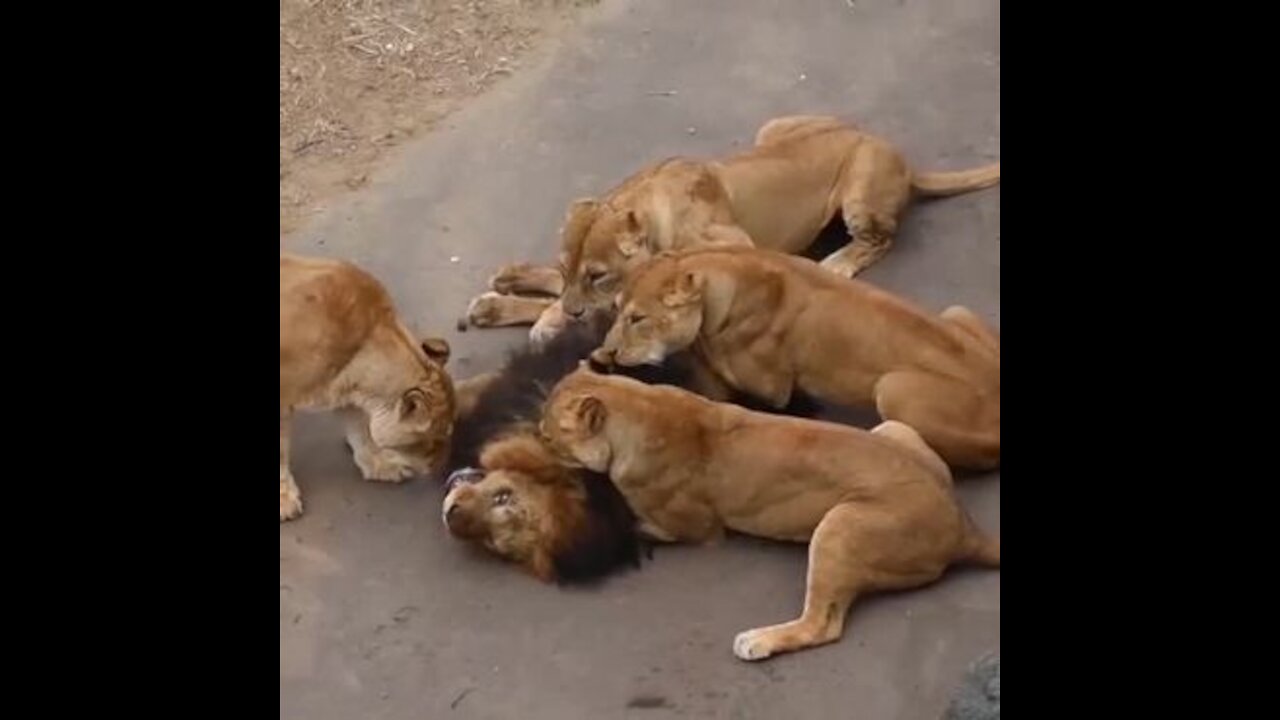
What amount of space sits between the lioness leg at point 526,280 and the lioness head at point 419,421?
32.6 inches

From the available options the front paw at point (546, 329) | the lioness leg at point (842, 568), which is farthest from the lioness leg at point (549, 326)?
the lioness leg at point (842, 568)

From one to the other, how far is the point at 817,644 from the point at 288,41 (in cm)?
425

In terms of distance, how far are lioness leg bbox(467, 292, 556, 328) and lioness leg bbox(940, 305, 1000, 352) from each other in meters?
1.31

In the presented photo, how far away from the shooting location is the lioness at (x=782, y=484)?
209 inches

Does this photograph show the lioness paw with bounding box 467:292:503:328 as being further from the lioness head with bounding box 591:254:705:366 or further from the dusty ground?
the dusty ground

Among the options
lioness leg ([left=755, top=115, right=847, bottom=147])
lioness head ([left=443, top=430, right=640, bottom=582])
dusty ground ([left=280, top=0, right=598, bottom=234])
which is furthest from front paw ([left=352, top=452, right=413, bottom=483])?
lioness leg ([left=755, top=115, right=847, bottom=147])

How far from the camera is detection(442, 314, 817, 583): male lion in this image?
5.58 meters

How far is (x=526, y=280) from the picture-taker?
6.76 meters

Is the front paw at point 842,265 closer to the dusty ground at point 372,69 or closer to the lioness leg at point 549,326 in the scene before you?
the lioness leg at point 549,326

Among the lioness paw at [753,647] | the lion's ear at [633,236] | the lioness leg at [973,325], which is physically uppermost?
the lion's ear at [633,236]

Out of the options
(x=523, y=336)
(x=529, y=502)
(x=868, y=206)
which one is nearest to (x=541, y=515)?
(x=529, y=502)

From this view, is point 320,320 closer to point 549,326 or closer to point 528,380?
point 528,380

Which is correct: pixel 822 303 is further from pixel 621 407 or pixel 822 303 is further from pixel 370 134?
pixel 370 134

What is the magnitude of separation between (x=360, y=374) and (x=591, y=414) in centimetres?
74
